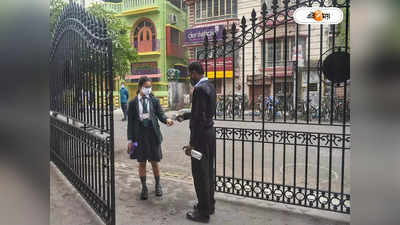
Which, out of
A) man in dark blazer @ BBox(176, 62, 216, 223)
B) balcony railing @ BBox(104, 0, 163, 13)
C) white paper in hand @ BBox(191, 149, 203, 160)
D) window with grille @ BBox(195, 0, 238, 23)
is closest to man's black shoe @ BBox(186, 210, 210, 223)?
man in dark blazer @ BBox(176, 62, 216, 223)

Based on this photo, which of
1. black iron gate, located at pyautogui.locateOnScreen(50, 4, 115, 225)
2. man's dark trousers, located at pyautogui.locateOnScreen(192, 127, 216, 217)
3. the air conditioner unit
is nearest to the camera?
black iron gate, located at pyautogui.locateOnScreen(50, 4, 115, 225)

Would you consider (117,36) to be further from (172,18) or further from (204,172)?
(172,18)

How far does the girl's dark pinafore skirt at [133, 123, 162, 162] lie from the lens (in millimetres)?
4438

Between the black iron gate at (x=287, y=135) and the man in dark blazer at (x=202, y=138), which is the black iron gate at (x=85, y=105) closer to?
the man in dark blazer at (x=202, y=138)

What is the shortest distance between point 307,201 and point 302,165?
7.77ft

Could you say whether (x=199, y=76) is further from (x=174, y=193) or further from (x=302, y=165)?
(x=302, y=165)

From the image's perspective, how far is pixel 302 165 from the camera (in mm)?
6500

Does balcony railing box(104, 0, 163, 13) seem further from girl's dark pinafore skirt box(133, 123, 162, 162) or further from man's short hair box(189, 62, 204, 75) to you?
man's short hair box(189, 62, 204, 75)

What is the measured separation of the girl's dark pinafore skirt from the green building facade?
20.5m

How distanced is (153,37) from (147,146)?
23624mm

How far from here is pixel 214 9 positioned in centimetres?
2189

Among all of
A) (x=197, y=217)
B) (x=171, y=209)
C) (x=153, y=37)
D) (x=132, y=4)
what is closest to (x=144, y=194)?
(x=171, y=209)
